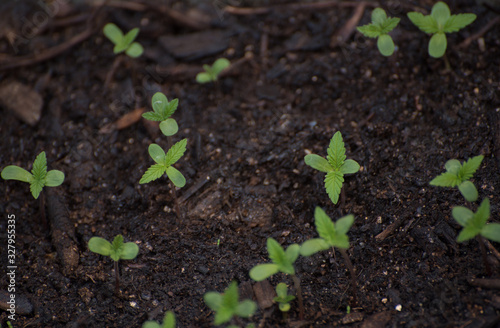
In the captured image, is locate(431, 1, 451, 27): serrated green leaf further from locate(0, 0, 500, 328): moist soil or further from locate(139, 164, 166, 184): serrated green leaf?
locate(139, 164, 166, 184): serrated green leaf

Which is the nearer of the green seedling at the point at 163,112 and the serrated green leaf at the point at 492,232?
the serrated green leaf at the point at 492,232

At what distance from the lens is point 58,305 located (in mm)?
2154

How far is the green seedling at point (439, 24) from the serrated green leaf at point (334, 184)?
36.5 inches

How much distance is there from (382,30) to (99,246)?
1.90 m

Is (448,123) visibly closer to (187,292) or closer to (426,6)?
(426,6)

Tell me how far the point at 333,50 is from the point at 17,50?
235 centimetres

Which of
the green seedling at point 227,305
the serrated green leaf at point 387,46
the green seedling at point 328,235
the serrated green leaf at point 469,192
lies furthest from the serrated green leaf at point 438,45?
the green seedling at point 227,305

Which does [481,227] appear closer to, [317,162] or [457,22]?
[317,162]

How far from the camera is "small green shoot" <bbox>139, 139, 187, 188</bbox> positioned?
2.17m

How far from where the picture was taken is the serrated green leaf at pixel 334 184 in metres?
2.09

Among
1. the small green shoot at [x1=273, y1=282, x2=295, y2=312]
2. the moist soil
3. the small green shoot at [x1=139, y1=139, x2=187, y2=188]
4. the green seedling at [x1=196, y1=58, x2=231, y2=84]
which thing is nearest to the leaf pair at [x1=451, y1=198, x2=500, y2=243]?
the moist soil

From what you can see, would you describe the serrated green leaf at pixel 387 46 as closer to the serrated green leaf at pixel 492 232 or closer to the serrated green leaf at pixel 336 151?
the serrated green leaf at pixel 336 151

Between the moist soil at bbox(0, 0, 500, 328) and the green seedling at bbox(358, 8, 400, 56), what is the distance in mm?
396

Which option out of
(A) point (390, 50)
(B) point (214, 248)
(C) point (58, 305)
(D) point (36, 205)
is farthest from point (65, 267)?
(A) point (390, 50)
